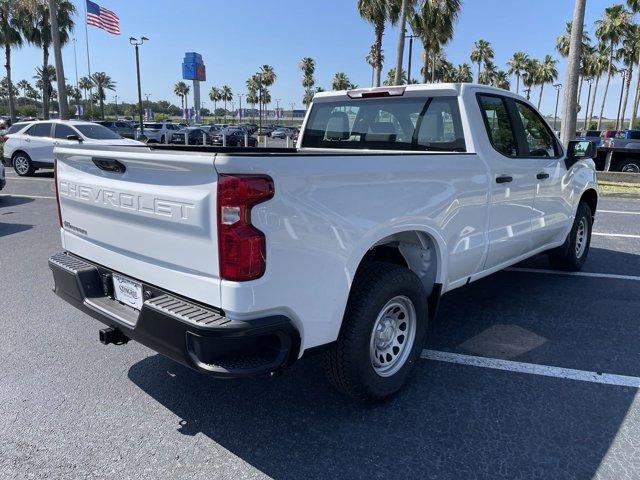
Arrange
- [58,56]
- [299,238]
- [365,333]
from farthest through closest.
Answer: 1. [58,56]
2. [365,333]
3. [299,238]

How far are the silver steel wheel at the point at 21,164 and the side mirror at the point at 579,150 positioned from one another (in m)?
15.1

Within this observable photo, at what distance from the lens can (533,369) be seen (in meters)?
3.54

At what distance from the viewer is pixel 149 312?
2.46 m

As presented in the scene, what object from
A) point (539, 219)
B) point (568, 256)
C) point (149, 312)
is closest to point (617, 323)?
point (539, 219)

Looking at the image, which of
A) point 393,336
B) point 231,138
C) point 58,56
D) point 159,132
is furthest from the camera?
point 231,138

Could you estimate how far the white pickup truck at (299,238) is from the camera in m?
2.23

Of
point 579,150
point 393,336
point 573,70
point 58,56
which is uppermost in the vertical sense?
point 58,56

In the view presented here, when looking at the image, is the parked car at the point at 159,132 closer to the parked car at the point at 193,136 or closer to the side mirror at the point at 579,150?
the parked car at the point at 193,136

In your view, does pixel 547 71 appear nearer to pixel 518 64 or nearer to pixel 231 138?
pixel 518 64

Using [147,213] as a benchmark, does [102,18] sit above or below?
above

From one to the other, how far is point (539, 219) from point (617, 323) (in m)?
1.10

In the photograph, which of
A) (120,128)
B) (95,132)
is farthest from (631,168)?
(120,128)

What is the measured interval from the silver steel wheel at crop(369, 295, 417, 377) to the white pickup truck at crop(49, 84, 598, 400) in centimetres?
1

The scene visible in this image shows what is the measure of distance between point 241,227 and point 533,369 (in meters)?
2.48
